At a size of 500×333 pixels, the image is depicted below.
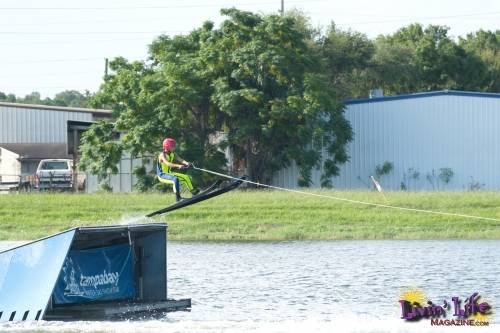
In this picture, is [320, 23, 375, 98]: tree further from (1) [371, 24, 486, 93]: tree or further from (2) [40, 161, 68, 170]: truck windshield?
(2) [40, 161, 68, 170]: truck windshield

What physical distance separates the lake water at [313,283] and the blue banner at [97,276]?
129cm

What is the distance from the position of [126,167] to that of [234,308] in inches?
1232

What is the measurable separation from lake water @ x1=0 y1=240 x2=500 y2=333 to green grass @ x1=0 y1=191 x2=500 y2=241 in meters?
1.33

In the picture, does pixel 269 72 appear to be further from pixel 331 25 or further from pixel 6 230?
pixel 331 25

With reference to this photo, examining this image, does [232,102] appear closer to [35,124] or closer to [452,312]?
[35,124]

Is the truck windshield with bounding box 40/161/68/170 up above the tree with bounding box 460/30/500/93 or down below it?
below

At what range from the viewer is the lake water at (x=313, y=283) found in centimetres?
2052

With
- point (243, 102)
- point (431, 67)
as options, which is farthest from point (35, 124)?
point (431, 67)

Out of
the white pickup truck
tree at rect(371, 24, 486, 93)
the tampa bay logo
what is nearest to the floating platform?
the tampa bay logo

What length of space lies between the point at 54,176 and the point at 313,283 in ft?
102

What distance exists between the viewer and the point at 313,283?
1056 inches

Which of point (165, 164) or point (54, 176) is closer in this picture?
point (165, 164)

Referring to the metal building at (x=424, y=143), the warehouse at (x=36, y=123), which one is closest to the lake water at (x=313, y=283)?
the metal building at (x=424, y=143)

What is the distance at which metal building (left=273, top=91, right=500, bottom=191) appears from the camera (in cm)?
5297
